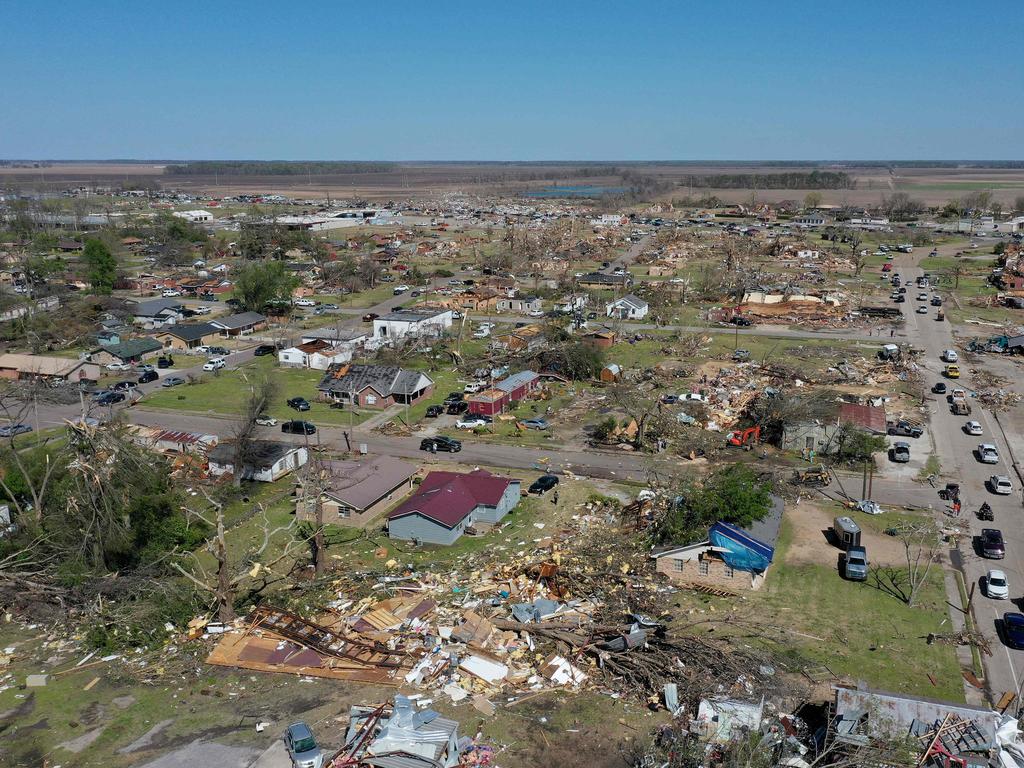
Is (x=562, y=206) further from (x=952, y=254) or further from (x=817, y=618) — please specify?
(x=817, y=618)

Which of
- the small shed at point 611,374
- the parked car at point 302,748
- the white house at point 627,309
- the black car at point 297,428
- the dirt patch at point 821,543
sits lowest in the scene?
the dirt patch at point 821,543

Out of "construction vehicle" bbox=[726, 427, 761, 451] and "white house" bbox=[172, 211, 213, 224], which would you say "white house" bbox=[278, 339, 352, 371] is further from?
"white house" bbox=[172, 211, 213, 224]

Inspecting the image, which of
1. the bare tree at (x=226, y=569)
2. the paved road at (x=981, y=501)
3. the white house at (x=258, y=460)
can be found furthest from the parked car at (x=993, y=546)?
the white house at (x=258, y=460)

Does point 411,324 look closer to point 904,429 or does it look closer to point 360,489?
point 360,489

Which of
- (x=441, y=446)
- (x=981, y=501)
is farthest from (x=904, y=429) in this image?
(x=441, y=446)

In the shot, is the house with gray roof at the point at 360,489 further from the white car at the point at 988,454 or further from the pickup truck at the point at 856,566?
the white car at the point at 988,454

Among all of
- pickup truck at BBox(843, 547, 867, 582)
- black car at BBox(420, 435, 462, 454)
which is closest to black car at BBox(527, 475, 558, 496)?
black car at BBox(420, 435, 462, 454)

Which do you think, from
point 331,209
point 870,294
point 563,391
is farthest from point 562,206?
point 563,391
